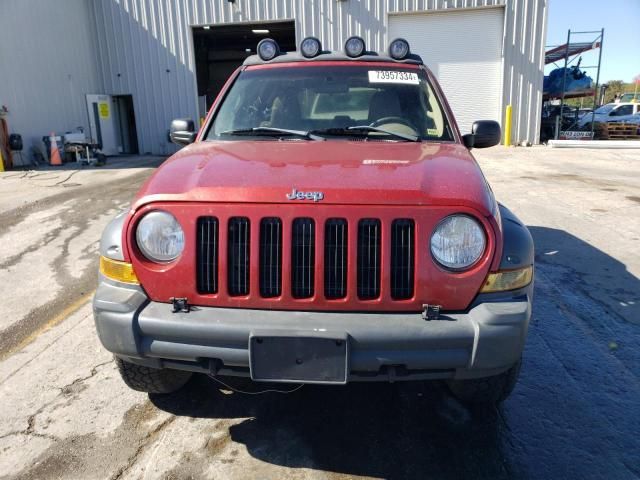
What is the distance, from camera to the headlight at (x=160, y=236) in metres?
2.26

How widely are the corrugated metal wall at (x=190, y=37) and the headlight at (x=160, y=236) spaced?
16588mm

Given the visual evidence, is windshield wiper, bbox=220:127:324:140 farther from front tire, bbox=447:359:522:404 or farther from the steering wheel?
front tire, bbox=447:359:522:404

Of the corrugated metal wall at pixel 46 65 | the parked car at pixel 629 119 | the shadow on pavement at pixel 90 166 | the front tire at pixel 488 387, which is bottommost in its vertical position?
the front tire at pixel 488 387

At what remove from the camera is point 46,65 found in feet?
52.6

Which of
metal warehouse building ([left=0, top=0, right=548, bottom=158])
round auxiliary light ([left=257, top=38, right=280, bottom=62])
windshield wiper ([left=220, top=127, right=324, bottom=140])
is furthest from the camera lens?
metal warehouse building ([left=0, top=0, right=548, bottom=158])

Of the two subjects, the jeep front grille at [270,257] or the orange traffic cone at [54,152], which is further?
the orange traffic cone at [54,152]

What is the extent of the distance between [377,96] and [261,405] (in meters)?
2.29

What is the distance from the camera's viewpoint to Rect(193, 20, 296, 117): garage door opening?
64.0ft

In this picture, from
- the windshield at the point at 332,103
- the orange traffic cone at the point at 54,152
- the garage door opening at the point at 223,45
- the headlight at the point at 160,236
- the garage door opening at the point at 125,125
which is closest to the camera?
the headlight at the point at 160,236

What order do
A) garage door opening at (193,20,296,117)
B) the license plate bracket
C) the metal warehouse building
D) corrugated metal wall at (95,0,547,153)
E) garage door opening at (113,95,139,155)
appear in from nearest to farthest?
1. the license plate bracket
2. the metal warehouse building
3. corrugated metal wall at (95,0,547,153)
4. garage door opening at (193,20,296,117)
5. garage door opening at (113,95,139,155)

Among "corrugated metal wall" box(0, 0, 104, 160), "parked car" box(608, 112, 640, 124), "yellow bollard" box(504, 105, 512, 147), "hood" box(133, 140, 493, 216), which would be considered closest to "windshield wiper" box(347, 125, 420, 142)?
"hood" box(133, 140, 493, 216)

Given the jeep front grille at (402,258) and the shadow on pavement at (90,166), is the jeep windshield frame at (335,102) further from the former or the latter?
the shadow on pavement at (90,166)

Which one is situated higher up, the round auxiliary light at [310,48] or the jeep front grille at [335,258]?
the round auxiliary light at [310,48]

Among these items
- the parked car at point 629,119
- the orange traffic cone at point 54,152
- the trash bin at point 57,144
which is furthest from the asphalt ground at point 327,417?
the parked car at point 629,119
